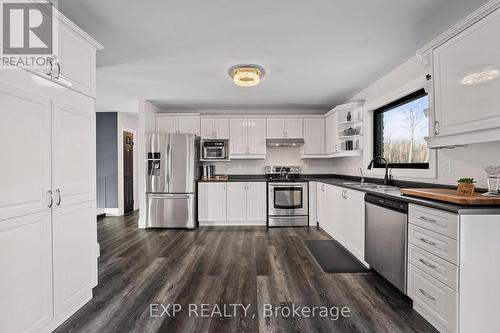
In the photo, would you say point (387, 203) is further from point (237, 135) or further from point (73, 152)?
point (237, 135)

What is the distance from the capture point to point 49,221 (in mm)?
1625

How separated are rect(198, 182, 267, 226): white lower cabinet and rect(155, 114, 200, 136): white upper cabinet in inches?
48.4

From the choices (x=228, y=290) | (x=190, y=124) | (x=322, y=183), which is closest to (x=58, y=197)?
(x=228, y=290)

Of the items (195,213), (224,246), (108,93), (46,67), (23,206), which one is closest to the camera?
(23,206)

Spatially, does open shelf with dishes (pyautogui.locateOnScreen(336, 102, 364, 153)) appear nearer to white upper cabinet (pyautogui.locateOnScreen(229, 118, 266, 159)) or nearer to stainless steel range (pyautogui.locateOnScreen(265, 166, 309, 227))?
stainless steel range (pyautogui.locateOnScreen(265, 166, 309, 227))

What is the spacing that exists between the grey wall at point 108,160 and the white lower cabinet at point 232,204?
242cm

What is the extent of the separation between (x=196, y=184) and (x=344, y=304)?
3295mm

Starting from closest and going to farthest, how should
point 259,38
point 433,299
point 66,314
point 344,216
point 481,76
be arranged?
point 481,76 < point 433,299 < point 66,314 < point 259,38 < point 344,216

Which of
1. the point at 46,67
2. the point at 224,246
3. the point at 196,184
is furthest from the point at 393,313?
the point at 196,184

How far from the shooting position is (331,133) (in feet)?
14.6

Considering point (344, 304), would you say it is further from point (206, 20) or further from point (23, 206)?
point (206, 20)

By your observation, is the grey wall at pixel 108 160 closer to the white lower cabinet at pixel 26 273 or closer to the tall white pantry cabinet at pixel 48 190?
the tall white pantry cabinet at pixel 48 190

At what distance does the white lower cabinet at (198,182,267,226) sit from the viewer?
14.8 ft

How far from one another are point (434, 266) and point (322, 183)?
99.5 inches
